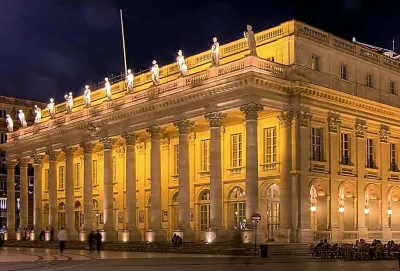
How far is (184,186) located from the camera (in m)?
44.6

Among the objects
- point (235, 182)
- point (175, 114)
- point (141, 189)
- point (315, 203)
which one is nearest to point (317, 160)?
point (315, 203)

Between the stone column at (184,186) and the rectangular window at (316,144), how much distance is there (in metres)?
8.33

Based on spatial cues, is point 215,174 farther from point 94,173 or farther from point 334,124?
point 94,173

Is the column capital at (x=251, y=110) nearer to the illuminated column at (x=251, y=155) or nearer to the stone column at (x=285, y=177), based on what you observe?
the illuminated column at (x=251, y=155)

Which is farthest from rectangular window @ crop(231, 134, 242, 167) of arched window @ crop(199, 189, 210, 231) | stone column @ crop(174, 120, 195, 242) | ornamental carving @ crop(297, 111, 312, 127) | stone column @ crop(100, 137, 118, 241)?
stone column @ crop(100, 137, 118, 241)

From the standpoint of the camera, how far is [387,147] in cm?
4922

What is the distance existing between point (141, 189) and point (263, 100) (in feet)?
59.6

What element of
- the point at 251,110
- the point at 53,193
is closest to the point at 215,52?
the point at 251,110

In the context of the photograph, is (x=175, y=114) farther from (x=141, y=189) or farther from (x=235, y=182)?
(x=141, y=189)

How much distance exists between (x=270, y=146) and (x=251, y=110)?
5121mm

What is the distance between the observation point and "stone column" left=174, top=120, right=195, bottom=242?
1743 inches

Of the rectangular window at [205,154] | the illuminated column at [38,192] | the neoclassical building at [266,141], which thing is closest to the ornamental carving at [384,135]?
the neoclassical building at [266,141]

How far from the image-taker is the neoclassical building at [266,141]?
41906 mm

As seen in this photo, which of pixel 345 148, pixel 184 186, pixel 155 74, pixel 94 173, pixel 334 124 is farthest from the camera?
pixel 94 173
